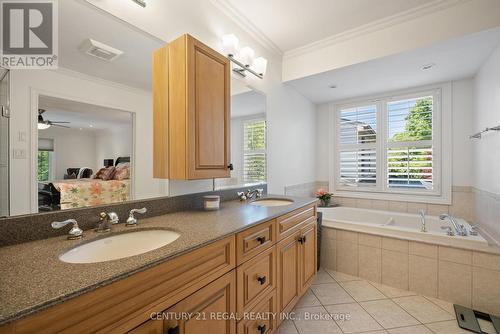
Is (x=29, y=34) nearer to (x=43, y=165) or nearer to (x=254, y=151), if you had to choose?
(x=43, y=165)

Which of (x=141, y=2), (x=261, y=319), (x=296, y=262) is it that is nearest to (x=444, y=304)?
(x=296, y=262)

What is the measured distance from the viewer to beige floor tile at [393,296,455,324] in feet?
5.70

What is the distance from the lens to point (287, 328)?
166cm

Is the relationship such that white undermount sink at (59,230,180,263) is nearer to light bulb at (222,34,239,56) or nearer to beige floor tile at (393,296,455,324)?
light bulb at (222,34,239,56)

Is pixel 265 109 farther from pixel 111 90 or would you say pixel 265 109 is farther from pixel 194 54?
pixel 111 90

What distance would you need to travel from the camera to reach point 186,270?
0.85 meters

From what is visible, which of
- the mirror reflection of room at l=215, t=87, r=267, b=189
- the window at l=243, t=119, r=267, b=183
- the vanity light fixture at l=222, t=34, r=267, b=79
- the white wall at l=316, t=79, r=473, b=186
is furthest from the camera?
the white wall at l=316, t=79, r=473, b=186

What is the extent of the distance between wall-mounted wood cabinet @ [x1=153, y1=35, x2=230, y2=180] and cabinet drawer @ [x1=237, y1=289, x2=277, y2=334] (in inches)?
32.6

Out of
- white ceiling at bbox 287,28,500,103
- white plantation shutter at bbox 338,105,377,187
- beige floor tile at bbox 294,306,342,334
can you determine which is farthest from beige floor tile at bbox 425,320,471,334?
white ceiling at bbox 287,28,500,103

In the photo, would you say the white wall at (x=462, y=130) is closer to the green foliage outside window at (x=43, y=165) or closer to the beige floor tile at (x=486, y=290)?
the beige floor tile at (x=486, y=290)

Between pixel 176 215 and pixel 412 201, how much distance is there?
3002mm

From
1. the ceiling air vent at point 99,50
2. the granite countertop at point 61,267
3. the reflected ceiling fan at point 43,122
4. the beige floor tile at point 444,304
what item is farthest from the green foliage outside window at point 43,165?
the beige floor tile at point 444,304

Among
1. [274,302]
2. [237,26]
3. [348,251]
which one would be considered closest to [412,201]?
[348,251]

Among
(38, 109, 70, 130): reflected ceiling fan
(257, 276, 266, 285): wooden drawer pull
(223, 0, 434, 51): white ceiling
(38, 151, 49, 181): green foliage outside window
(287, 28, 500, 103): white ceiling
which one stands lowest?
(257, 276, 266, 285): wooden drawer pull
